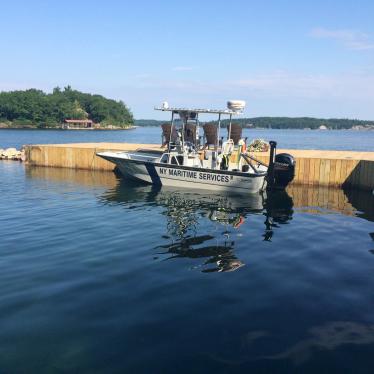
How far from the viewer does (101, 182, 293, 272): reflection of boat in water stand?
399 inches

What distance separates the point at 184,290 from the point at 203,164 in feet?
39.6

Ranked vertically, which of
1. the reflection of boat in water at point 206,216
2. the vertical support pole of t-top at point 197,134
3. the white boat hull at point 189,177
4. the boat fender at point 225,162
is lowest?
the reflection of boat in water at point 206,216

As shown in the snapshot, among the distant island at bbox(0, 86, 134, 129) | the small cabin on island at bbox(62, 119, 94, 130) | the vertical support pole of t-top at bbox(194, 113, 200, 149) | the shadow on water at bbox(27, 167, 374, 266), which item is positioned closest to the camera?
the shadow on water at bbox(27, 167, 374, 266)

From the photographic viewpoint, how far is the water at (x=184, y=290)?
5543 mm

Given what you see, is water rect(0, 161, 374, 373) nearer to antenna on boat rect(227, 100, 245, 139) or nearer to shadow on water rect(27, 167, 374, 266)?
shadow on water rect(27, 167, 374, 266)

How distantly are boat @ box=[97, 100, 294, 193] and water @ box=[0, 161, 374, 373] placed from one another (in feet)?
10.8

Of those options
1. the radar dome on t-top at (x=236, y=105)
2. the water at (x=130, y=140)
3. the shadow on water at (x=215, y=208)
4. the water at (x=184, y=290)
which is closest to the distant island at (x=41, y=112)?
the water at (x=130, y=140)

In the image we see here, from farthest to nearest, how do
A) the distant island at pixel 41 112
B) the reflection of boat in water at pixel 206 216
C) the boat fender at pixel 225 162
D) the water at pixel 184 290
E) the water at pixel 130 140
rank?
the distant island at pixel 41 112, the water at pixel 130 140, the boat fender at pixel 225 162, the reflection of boat in water at pixel 206 216, the water at pixel 184 290

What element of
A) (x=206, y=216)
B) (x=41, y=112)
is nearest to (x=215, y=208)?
(x=206, y=216)

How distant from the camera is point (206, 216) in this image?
46.8 ft

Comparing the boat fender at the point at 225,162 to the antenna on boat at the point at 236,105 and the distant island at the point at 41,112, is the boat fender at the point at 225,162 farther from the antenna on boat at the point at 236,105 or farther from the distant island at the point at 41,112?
the distant island at the point at 41,112

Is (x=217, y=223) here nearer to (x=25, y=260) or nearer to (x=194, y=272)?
(x=194, y=272)

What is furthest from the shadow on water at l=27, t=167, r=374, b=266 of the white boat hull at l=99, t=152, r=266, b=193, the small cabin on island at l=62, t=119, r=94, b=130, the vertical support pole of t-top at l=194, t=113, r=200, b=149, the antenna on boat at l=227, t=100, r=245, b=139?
the small cabin on island at l=62, t=119, r=94, b=130

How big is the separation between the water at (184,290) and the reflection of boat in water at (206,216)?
0.23 feet
